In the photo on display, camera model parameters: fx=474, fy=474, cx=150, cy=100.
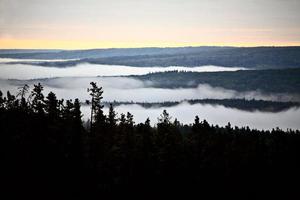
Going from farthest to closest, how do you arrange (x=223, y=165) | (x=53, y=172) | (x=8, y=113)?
1. (x=223, y=165)
2. (x=8, y=113)
3. (x=53, y=172)

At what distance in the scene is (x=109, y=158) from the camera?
55.6 m

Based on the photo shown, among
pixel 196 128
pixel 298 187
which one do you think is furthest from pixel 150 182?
pixel 298 187

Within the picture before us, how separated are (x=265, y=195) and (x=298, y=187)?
26.9 feet

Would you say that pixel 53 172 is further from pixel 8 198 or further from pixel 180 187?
pixel 180 187

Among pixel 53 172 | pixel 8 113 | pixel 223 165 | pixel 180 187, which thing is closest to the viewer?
pixel 53 172

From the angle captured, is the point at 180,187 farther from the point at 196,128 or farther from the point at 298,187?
the point at 298,187

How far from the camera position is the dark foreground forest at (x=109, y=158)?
48844 millimetres

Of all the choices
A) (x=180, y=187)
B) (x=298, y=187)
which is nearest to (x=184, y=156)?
(x=180, y=187)

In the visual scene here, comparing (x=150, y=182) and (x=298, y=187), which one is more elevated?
(x=150, y=182)

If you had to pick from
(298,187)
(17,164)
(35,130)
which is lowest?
(298,187)

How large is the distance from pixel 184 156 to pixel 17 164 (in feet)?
69.5

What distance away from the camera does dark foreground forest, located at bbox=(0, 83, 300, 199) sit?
48.8 metres

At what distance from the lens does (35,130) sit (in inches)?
1934

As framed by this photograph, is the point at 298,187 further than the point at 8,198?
Yes
